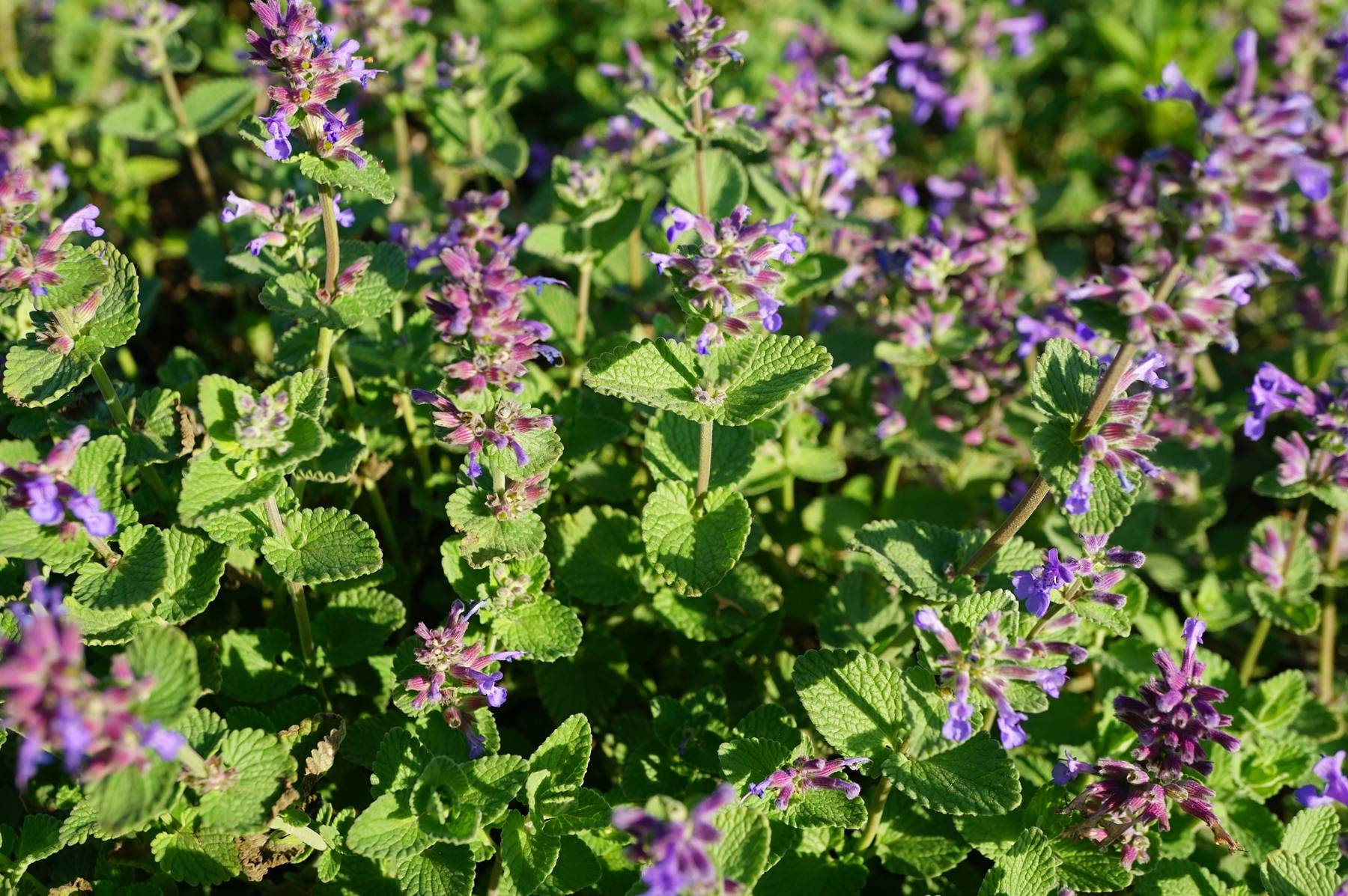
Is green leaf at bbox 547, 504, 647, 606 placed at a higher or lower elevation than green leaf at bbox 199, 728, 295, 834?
lower

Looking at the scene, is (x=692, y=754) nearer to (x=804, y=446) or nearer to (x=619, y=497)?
(x=619, y=497)

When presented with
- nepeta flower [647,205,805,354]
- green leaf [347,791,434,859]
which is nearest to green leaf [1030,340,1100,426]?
nepeta flower [647,205,805,354]

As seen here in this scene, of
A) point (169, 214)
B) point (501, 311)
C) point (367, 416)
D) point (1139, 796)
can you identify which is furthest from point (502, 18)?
point (1139, 796)

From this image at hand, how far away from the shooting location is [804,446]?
5.86m

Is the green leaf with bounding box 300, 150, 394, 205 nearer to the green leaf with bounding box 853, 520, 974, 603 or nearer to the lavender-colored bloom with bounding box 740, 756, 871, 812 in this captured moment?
the green leaf with bounding box 853, 520, 974, 603

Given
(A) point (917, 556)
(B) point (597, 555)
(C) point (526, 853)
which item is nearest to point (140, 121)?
(B) point (597, 555)

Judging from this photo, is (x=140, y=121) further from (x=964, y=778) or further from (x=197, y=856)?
(x=964, y=778)

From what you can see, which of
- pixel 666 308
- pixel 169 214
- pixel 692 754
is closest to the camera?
pixel 692 754

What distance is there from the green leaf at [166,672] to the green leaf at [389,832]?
3.01 ft

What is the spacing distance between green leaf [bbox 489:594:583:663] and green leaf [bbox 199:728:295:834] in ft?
3.04

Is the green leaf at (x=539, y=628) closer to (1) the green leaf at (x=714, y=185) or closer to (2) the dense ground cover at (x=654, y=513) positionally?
(2) the dense ground cover at (x=654, y=513)

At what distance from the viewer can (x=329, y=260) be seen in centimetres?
440

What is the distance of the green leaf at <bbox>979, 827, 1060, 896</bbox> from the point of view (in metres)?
3.98

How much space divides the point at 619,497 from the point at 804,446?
1203 millimetres
